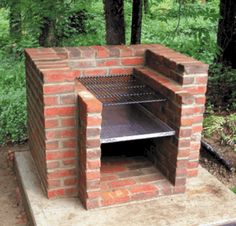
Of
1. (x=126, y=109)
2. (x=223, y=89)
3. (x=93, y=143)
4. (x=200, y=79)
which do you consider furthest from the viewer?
(x=223, y=89)

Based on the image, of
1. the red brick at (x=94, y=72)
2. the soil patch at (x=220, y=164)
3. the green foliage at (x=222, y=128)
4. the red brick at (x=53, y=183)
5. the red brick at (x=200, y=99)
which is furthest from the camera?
the green foliage at (x=222, y=128)

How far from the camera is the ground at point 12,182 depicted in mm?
3930

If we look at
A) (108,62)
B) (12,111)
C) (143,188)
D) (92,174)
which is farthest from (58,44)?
(92,174)

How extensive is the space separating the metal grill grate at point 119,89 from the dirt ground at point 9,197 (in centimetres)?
134

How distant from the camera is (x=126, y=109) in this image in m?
4.31

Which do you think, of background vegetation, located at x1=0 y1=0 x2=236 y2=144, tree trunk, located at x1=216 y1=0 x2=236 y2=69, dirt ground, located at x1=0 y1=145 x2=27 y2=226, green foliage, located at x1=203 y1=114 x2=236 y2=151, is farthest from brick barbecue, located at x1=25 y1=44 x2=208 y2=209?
tree trunk, located at x1=216 y1=0 x2=236 y2=69

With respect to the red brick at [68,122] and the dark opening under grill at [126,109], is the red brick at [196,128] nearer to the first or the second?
the dark opening under grill at [126,109]

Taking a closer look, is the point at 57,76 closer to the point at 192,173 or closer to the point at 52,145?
the point at 52,145

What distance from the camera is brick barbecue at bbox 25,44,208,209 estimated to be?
3375mm

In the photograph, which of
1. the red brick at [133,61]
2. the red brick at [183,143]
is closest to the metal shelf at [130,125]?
the red brick at [183,143]

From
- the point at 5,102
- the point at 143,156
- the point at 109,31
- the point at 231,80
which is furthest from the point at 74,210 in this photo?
the point at 231,80

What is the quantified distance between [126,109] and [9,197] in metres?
1.51

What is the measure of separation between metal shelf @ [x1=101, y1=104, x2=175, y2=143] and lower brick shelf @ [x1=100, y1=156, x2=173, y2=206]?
1.54 ft

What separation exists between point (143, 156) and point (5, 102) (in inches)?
104
